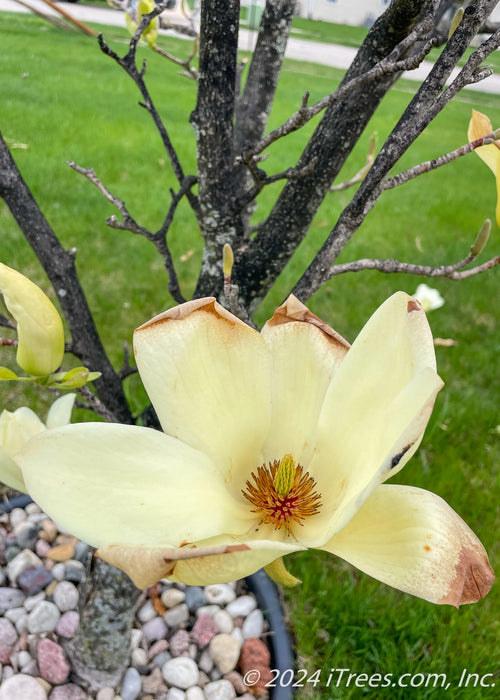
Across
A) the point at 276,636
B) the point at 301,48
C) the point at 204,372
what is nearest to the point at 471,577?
the point at 204,372

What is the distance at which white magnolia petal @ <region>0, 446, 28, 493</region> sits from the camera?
0.59 m

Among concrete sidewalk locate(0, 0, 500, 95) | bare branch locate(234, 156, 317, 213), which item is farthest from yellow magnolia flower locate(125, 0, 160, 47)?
concrete sidewalk locate(0, 0, 500, 95)

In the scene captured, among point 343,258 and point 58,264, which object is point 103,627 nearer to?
point 58,264

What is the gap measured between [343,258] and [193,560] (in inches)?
121

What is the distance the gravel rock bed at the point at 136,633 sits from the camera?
3.96 ft

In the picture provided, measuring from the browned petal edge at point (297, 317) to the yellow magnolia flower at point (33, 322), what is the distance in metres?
0.20

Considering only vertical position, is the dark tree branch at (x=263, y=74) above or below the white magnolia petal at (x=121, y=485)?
above

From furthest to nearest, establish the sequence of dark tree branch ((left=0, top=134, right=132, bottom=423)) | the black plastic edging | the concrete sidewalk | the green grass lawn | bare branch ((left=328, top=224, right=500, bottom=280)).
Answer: the concrete sidewalk < the green grass lawn < the black plastic edging < dark tree branch ((left=0, top=134, right=132, bottom=423)) < bare branch ((left=328, top=224, right=500, bottom=280))

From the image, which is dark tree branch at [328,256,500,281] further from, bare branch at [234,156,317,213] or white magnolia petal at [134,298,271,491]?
white magnolia petal at [134,298,271,491]

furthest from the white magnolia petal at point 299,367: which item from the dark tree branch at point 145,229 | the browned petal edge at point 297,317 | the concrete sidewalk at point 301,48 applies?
the concrete sidewalk at point 301,48

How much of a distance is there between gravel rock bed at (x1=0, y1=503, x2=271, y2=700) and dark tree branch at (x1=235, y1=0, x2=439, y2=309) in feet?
2.55

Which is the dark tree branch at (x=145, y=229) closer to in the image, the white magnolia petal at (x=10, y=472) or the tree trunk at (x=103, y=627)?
the white magnolia petal at (x=10, y=472)

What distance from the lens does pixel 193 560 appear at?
1.15 feet

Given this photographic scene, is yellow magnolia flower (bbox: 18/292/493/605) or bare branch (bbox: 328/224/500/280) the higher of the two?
bare branch (bbox: 328/224/500/280)
